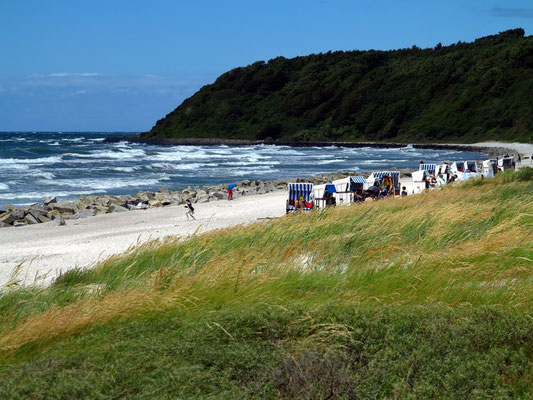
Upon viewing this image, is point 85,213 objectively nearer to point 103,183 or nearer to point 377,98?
point 103,183

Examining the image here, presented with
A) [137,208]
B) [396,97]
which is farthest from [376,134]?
[137,208]

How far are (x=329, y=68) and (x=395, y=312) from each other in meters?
118

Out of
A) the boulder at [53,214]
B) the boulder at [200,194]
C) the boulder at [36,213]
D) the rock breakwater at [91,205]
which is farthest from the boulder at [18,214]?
the boulder at [200,194]

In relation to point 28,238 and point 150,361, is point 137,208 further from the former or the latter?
point 150,361

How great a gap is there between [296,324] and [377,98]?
96454 millimetres

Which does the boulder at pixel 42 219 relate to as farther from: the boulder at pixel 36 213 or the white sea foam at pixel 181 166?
the white sea foam at pixel 181 166

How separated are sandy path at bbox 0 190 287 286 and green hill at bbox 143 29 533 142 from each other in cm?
5073

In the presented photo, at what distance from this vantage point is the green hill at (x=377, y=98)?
78875mm

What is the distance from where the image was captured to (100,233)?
16172mm

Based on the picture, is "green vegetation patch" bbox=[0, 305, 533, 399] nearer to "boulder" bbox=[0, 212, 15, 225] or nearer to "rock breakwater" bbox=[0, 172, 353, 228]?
"rock breakwater" bbox=[0, 172, 353, 228]

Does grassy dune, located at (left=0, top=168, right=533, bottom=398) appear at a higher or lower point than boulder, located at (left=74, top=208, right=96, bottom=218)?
higher

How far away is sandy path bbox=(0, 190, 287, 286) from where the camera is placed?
11.1 m

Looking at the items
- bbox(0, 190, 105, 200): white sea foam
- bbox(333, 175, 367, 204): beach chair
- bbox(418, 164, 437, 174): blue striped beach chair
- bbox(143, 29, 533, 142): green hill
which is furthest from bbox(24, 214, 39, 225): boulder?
bbox(143, 29, 533, 142): green hill

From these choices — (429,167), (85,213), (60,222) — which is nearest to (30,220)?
(60,222)
